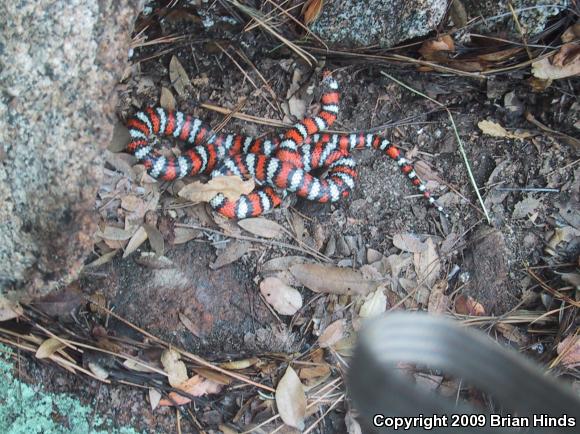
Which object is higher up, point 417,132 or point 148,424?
point 417,132

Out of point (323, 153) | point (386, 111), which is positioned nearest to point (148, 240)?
point (323, 153)

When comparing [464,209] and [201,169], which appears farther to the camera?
[201,169]

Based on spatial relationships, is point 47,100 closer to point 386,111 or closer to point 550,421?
point 550,421

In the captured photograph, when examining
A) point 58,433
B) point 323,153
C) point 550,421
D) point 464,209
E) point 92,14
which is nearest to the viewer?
point 550,421

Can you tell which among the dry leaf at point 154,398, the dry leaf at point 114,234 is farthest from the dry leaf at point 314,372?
the dry leaf at point 114,234

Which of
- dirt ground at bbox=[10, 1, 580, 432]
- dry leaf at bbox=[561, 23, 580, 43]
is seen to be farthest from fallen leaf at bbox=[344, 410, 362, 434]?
dry leaf at bbox=[561, 23, 580, 43]

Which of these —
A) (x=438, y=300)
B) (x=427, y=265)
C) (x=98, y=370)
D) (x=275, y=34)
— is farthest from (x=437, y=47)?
(x=98, y=370)

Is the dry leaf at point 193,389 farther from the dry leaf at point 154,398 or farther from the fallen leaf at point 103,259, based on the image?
the fallen leaf at point 103,259

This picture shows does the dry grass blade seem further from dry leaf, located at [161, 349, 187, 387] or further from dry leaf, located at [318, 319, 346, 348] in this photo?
dry leaf, located at [161, 349, 187, 387]
